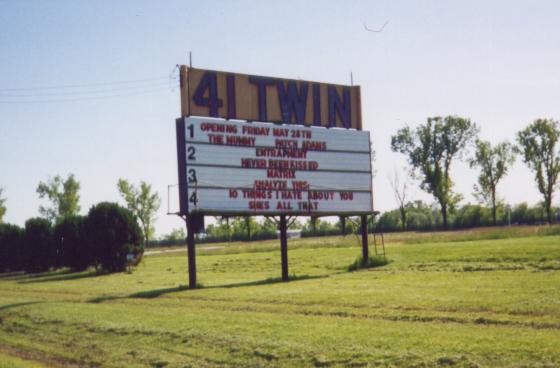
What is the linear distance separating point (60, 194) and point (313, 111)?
69189 mm

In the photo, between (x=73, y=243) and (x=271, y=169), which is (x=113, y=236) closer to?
(x=73, y=243)

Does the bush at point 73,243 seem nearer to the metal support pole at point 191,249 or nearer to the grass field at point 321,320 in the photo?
the grass field at point 321,320

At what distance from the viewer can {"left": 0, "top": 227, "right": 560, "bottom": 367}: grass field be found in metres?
12.4

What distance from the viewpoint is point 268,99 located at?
99.9ft

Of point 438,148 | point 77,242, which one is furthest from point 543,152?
point 77,242

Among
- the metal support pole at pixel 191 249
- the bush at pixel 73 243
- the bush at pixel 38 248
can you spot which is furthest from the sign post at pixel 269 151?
the bush at pixel 38 248

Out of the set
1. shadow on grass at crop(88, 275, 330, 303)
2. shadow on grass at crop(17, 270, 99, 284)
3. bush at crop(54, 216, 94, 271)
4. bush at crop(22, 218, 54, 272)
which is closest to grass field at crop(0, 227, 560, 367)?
shadow on grass at crop(88, 275, 330, 303)

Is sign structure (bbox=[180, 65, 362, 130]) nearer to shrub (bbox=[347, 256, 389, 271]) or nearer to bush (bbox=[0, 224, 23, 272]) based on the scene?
shrub (bbox=[347, 256, 389, 271])

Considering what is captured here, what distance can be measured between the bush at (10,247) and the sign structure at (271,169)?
114 feet

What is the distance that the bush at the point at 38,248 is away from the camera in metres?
55.5

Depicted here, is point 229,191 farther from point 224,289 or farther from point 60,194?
point 60,194

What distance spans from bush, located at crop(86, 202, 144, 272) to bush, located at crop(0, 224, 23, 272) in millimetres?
12826

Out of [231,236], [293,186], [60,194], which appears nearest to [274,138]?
[293,186]

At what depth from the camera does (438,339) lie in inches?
498
